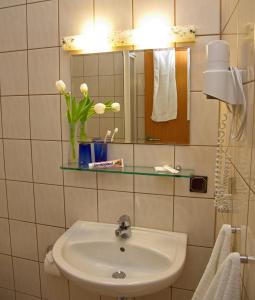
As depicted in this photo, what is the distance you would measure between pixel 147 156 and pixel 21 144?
2.56ft

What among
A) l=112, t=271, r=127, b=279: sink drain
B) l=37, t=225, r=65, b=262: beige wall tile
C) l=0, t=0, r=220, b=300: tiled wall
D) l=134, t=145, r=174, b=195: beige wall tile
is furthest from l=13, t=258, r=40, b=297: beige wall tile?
l=134, t=145, r=174, b=195: beige wall tile

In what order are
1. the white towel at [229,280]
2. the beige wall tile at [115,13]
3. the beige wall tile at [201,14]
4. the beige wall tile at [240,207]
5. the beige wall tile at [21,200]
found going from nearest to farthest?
1. the white towel at [229,280]
2. the beige wall tile at [240,207]
3. the beige wall tile at [201,14]
4. the beige wall tile at [115,13]
5. the beige wall tile at [21,200]

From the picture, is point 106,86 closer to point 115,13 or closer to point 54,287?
point 115,13

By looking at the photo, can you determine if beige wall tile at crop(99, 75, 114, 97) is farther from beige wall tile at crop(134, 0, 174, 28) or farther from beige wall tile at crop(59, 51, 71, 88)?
beige wall tile at crop(134, 0, 174, 28)

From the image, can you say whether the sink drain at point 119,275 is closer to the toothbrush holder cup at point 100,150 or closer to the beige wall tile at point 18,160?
the toothbrush holder cup at point 100,150

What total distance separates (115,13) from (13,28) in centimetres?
63

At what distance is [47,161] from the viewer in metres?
1.59

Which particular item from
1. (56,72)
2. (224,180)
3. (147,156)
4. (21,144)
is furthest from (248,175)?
(21,144)

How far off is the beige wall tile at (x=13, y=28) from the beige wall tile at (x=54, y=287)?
1.35 m

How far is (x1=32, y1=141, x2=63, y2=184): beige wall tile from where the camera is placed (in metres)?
1.57

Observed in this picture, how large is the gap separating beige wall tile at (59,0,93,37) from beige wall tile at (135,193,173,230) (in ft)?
3.06

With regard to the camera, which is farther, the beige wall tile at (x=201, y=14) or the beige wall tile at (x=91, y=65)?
the beige wall tile at (x=91, y=65)

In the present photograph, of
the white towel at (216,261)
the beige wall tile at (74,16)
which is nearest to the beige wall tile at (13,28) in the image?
the beige wall tile at (74,16)

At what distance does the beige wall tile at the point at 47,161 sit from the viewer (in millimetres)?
1569
